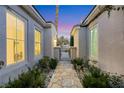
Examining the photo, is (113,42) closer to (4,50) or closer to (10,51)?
(10,51)

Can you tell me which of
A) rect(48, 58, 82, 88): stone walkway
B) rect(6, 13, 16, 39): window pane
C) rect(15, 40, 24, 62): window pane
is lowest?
rect(48, 58, 82, 88): stone walkway

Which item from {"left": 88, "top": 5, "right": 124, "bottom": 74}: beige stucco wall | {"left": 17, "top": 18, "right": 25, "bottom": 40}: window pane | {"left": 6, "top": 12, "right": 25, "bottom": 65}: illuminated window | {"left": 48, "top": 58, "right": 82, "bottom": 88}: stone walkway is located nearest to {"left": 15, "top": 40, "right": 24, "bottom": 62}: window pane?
{"left": 6, "top": 12, "right": 25, "bottom": 65}: illuminated window

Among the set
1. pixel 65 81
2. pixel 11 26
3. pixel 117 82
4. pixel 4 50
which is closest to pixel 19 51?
pixel 11 26

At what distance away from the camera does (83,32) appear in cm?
1759

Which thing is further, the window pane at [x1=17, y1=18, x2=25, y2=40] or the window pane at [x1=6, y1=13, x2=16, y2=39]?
the window pane at [x1=17, y1=18, x2=25, y2=40]

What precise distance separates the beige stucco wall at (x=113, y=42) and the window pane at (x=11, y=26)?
423 cm

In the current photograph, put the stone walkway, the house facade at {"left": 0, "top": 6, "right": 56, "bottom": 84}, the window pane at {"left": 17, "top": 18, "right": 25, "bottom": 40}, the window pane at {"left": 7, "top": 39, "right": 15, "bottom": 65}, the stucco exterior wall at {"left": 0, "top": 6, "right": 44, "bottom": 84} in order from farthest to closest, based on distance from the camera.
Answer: the window pane at {"left": 17, "top": 18, "right": 25, "bottom": 40}, the stone walkway, the window pane at {"left": 7, "top": 39, "right": 15, "bottom": 65}, the house facade at {"left": 0, "top": 6, "right": 56, "bottom": 84}, the stucco exterior wall at {"left": 0, "top": 6, "right": 44, "bottom": 84}

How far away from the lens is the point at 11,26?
25.9ft

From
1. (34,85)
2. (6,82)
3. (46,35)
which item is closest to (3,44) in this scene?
(6,82)

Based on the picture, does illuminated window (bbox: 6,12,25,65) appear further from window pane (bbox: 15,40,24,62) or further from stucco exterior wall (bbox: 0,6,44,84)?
stucco exterior wall (bbox: 0,6,44,84)

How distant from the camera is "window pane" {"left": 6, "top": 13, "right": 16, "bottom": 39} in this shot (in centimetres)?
748

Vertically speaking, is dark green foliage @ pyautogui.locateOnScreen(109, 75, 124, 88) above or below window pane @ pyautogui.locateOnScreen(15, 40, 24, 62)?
below

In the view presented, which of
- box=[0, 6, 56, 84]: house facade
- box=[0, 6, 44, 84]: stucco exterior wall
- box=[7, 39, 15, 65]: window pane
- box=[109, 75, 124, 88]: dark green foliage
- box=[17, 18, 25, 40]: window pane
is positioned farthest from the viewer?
box=[17, 18, 25, 40]: window pane
